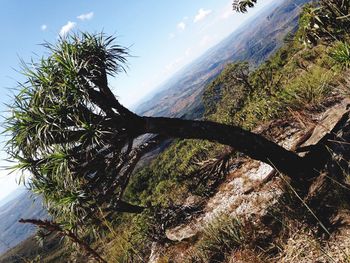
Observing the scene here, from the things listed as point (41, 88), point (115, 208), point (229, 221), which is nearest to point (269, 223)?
point (229, 221)

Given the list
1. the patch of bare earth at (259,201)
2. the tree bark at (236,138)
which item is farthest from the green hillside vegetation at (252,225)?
the tree bark at (236,138)

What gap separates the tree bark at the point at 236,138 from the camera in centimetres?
647

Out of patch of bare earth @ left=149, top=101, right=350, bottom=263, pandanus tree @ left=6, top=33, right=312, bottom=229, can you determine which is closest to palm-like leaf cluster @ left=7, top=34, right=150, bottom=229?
pandanus tree @ left=6, top=33, right=312, bottom=229

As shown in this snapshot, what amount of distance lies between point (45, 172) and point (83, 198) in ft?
2.53

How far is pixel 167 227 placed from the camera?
9773 mm

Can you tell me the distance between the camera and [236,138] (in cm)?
678

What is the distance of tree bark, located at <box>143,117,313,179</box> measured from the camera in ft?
21.2

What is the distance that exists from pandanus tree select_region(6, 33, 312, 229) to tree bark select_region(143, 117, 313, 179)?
2cm

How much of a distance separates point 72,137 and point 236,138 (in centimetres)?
300

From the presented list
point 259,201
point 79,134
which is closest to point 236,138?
point 259,201

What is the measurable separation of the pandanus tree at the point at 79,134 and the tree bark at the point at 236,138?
19 mm

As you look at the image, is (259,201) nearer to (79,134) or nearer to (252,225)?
(252,225)

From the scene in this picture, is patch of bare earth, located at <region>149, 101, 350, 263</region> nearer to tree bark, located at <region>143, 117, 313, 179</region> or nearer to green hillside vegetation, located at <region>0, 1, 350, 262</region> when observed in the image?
green hillside vegetation, located at <region>0, 1, 350, 262</region>

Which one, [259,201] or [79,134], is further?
[259,201]
